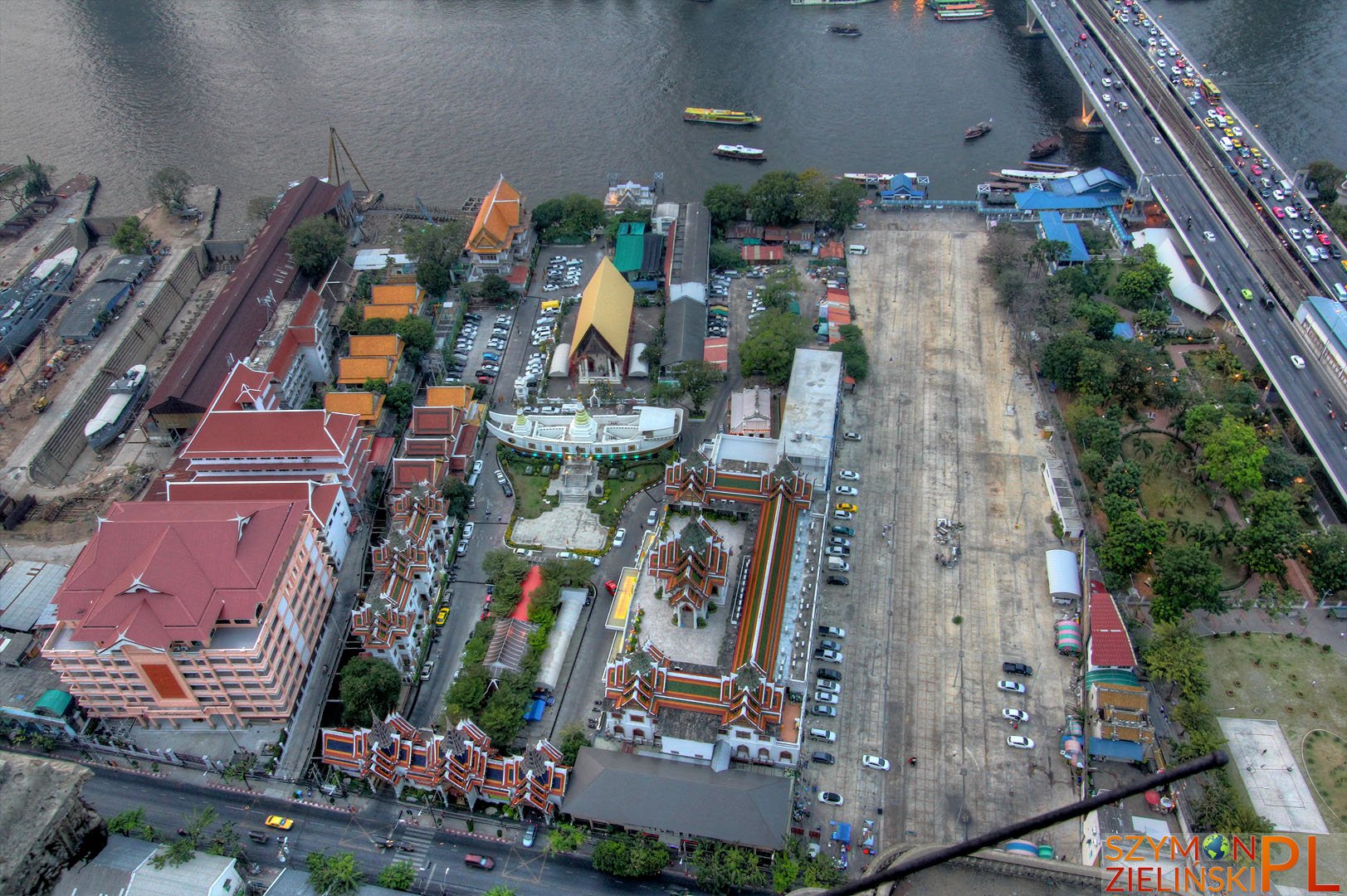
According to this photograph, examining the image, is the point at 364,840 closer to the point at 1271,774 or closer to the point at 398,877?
the point at 398,877

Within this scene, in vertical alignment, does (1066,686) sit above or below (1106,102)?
below

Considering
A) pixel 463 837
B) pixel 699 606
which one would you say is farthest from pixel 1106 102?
pixel 463 837

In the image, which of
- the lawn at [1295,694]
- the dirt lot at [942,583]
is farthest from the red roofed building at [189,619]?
the lawn at [1295,694]

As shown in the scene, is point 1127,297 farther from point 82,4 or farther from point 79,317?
point 82,4

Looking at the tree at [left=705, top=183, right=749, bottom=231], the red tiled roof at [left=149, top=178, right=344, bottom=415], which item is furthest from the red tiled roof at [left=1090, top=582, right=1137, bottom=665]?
the red tiled roof at [left=149, top=178, right=344, bottom=415]

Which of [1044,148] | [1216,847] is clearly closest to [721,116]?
[1044,148]

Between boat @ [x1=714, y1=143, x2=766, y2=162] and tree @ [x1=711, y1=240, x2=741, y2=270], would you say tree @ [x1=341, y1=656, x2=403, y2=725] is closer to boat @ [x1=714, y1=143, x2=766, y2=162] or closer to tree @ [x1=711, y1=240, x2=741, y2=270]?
tree @ [x1=711, y1=240, x2=741, y2=270]
